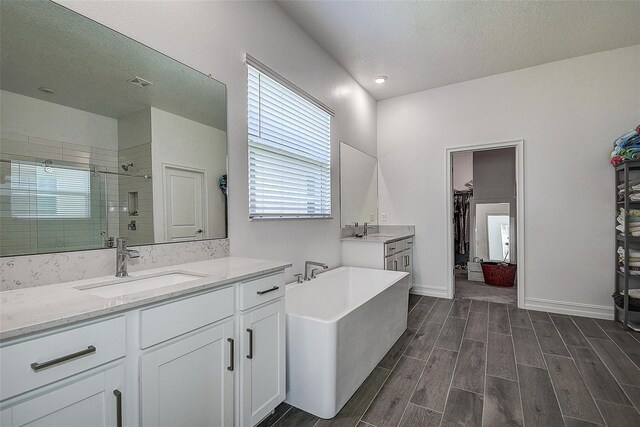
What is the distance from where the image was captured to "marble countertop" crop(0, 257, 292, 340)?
0.78 metres

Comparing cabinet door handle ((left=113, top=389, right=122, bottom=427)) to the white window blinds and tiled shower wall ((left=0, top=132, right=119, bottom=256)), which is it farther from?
the white window blinds

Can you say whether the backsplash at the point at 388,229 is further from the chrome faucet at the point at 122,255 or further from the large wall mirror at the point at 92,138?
the chrome faucet at the point at 122,255

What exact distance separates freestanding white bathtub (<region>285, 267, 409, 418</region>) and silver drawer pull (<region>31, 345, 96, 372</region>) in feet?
3.44

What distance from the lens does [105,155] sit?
1.41m

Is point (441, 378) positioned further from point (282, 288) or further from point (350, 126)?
point (350, 126)

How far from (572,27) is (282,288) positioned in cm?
353

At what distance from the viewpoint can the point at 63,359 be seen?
0.81 m

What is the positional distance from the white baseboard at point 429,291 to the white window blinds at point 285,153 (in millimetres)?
1920

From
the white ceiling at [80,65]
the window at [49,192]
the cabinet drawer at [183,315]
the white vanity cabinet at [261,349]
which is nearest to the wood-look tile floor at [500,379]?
the white vanity cabinet at [261,349]

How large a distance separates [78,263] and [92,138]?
568 millimetres

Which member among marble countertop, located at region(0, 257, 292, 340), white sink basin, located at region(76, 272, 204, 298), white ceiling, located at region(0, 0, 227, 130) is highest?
white ceiling, located at region(0, 0, 227, 130)

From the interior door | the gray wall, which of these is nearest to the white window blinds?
the interior door

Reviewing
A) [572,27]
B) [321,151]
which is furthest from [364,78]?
[572,27]

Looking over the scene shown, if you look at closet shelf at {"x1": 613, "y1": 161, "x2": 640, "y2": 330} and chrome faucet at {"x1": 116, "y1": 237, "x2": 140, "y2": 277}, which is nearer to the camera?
chrome faucet at {"x1": 116, "y1": 237, "x2": 140, "y2": 277}
